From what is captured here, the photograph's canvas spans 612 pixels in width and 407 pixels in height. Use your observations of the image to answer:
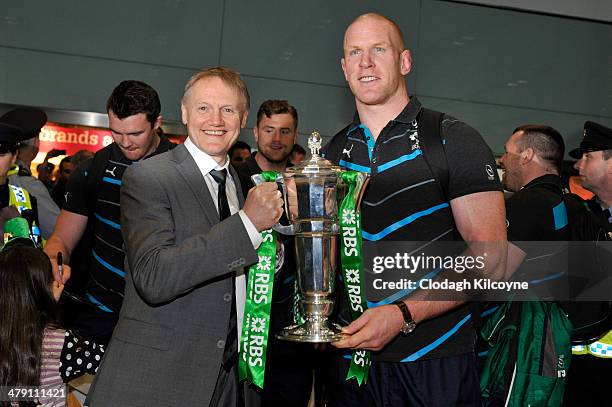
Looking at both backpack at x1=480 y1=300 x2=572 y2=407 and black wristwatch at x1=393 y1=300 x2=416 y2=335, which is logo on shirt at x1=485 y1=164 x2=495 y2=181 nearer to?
black wristwatch at x1=393 y1=300 x2=416 y2=335

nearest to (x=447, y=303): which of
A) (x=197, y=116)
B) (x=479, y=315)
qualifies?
(x=197, y=116)

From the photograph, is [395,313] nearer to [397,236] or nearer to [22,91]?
[397,236]

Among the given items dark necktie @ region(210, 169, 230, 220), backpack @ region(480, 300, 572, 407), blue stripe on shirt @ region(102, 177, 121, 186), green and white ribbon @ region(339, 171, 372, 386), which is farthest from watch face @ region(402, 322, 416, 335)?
blue stripe on shirt @ region(102, 177, 121, 186)

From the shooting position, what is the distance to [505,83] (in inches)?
255

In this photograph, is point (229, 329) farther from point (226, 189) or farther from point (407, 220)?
point (407, 220)

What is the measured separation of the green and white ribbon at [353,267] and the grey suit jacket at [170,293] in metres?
0.24

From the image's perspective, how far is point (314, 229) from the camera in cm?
179

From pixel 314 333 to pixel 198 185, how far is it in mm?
447

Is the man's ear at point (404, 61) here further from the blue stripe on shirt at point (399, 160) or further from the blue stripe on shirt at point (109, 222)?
the blue stripe on shirt at point (109, 222)

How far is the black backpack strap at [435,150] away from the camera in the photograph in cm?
190

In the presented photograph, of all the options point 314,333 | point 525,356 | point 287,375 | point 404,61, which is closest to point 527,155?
point 525,356

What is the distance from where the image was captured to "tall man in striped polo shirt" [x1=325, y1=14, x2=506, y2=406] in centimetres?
188

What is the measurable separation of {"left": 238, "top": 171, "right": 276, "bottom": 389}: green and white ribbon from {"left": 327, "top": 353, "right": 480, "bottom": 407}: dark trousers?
299mm

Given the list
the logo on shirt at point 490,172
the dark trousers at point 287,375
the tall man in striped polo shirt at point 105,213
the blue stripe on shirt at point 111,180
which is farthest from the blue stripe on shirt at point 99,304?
the logo on shirt at point 490,172
